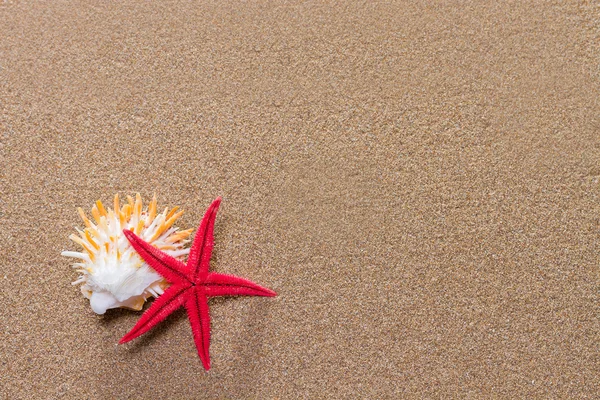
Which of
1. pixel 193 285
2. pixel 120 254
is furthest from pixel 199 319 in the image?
pixel 120 254

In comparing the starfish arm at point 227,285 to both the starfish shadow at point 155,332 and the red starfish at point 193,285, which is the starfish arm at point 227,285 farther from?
the starfish shadow at point 155,332

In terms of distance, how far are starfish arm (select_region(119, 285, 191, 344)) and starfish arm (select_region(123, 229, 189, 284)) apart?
0.02 m

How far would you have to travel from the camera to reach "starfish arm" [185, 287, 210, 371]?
1042mm

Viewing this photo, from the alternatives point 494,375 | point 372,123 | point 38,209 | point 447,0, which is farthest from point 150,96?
point 494,375

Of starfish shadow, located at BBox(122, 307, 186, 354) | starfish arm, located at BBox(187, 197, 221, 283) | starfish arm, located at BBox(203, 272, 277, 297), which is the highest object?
starfish arm, located at BBox(187, 197, 221, 283)

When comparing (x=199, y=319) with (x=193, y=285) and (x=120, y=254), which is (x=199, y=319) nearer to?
(x=193, y=285)

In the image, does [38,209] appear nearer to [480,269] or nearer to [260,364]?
[260,364]

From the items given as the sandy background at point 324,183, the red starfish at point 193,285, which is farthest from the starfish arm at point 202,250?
the sandy background at point 324,183

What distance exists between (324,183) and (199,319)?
42cm

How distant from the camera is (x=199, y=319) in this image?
3.43 ft

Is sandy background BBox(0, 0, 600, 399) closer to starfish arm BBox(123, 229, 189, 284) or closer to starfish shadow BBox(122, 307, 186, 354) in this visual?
starfish shadow BBox(122, 307, 186, 354)

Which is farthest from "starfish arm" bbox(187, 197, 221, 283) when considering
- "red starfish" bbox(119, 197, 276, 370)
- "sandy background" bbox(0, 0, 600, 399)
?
"sandy background" bbox(0, 0, 600, 399)

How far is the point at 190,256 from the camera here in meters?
1.06

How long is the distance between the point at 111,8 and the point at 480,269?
112cm
